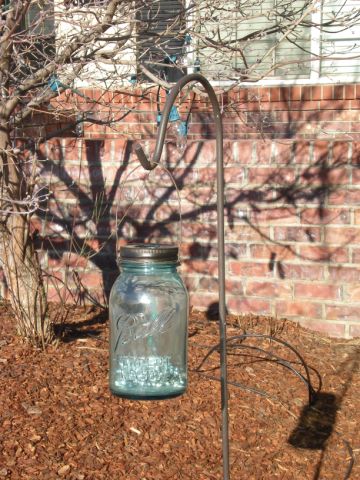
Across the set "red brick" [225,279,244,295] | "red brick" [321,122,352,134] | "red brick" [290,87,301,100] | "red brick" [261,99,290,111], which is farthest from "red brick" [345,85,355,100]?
"red brick" [225,279,244,295]

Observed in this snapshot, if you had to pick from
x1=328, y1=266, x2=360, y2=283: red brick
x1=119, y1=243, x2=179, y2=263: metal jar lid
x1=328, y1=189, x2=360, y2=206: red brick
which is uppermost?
x1=119, y1=243, x2=179, y2=263: metal jar lid

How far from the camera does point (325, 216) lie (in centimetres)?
549

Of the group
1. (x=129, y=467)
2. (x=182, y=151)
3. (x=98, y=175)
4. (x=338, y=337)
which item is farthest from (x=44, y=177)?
(x=129, y=467)

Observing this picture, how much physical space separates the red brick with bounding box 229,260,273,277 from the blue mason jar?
2.90 m

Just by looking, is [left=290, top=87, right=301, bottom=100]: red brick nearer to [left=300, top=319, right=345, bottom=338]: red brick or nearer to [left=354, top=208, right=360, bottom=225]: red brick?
[left=354, top=208, right=360, bottom=225]: red brick

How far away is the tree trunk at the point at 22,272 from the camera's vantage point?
4.89 m

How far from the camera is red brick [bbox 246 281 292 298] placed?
5.63 meters

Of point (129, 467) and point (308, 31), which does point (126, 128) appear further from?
point (129, 467)

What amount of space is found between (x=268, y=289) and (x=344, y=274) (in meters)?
0.54

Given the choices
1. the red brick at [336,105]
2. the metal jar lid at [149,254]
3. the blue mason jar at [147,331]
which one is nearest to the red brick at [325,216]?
the red brick at [336,105]

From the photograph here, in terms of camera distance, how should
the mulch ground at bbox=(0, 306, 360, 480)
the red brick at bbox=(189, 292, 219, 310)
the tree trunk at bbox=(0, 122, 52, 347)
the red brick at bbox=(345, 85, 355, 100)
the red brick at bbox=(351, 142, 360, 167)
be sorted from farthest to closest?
1. the red brick at bbox=(345, 85, 355, 100)
2. the red brick at bbox=(189, 292, 219, 310)
3. the red brick at bbox=(351, 142, 360, 167)
4. the tree trunk at bbox=(0, 122, 52, 347)
5. the mulch ground at bbox=(0, 306, 360, 480)

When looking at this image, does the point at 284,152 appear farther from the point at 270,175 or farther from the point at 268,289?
the point at 268,289

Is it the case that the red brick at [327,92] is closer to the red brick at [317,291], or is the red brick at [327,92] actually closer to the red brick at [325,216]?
the red brick at [325,216]

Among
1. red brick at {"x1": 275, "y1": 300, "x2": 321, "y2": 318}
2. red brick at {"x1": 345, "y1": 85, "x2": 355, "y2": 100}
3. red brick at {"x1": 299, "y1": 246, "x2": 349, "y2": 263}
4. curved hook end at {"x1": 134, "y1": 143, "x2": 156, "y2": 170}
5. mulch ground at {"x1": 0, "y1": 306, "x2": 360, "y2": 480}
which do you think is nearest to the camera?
curved hook end at {"x1": 134, "y1": 143, "x2": 156, "y2": 170}
